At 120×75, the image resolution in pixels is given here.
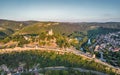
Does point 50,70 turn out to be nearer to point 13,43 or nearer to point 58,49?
point 58,49

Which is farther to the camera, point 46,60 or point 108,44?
point 108,44

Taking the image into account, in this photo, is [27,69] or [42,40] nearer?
[27,69]

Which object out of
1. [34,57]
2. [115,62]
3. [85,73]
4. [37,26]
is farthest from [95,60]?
[37,26]

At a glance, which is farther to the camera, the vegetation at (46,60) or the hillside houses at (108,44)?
the hillside houses at (108,44)

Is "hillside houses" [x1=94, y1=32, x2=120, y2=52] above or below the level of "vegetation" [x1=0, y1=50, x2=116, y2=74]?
below

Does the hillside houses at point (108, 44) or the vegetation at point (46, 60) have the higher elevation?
the vegetation at point (46, 60)

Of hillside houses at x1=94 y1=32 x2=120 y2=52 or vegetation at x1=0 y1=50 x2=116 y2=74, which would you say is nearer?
vegetation at x1=0 y1=50 x2=116 y2=74

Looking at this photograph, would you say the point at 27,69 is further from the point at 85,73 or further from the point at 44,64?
the point at 85,73

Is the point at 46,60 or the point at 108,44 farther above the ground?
the point at 46,60

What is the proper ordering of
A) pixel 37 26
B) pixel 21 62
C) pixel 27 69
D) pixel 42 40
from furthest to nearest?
pixel 37 26, pixel 42 40, pixel 21 62, pixel 27 69

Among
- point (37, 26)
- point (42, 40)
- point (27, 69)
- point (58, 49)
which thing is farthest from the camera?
point (37, 26)
